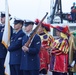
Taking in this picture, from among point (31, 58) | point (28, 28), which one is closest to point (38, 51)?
point (31, 58)

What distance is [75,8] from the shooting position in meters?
8.37

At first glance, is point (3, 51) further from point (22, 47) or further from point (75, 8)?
point (75, 8)

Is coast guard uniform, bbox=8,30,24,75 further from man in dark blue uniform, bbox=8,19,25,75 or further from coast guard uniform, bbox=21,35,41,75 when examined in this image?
coast guard uniform, bbox=21,35,41,75

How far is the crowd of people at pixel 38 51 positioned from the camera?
546cm

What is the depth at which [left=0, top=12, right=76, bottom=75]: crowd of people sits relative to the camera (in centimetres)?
546

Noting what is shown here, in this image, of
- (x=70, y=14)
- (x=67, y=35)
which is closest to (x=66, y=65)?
(x=67, y=35)

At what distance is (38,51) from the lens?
5.40m

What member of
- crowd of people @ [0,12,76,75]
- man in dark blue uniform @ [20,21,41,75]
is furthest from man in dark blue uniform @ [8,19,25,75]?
man in dark blue uniform @ [20,21,41,75]

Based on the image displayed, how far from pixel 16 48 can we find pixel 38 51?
0.54 meters

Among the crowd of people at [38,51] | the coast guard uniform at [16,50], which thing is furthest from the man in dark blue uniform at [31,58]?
the coast guard uniform at [16,50]

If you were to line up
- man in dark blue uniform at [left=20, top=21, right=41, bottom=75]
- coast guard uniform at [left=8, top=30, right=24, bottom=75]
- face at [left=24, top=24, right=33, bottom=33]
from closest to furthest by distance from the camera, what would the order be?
man in dark blue uniform at [left=20, top=21, right=41, bottom=75]
face at [left=24, top=24, right=33, bottom=33]
coast guard uniform at [left=8, top=30, right=24, bottom=75]

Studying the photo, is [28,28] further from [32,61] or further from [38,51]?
[32,61]

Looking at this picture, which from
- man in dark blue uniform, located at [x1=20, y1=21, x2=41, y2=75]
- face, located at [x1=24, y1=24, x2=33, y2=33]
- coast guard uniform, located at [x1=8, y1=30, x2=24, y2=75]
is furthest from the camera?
coast guard uniform, located at [x1=8, y1=30, x2=24, y2=75]

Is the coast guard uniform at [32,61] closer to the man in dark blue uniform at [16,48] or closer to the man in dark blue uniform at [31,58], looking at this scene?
the man in dark blue uniform at [31,58]
